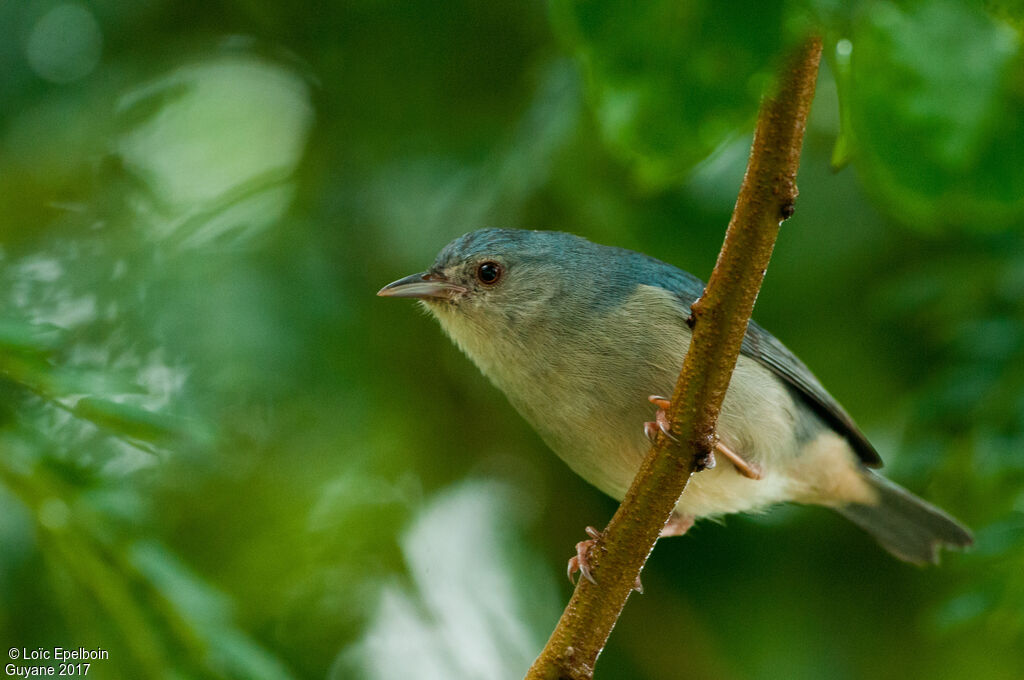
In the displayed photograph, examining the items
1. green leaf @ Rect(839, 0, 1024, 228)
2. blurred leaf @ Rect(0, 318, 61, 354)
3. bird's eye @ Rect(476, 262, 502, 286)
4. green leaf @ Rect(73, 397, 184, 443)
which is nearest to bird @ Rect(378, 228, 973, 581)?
bird's eye @ Rect(476, 262, 502, 286)

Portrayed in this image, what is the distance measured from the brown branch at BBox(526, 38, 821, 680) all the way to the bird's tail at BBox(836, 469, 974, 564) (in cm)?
232

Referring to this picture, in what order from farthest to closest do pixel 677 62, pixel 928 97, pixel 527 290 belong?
pixel 527 290 → pixel 677 62 → pixel 928 97

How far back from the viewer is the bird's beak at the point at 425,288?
4.19 meters

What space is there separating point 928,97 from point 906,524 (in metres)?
3.59

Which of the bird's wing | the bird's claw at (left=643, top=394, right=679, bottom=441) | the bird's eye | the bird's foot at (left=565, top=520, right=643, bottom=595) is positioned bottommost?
the bird's foot at (left=565, top=520, right=643, bottom=595)

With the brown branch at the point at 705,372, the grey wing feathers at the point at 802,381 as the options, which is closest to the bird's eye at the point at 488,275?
the grey wing feathers at the point at 802,381

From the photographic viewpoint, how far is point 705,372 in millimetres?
2578

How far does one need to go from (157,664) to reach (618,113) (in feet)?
6.35

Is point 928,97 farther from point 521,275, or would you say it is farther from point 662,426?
point 521,275

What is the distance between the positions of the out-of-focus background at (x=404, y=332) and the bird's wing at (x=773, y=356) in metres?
0.25

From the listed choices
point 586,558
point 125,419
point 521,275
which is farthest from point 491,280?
point 125,419

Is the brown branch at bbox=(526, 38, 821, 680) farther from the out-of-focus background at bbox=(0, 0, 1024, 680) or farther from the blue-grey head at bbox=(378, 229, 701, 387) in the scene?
the out-of-focus background at bbox=(0, 0, 1024, 680)

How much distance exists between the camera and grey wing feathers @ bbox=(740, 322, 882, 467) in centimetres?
423

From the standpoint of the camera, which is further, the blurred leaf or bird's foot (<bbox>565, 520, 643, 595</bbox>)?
bird's foot (<bbox>565, 520, 643, 595</bbox>)
